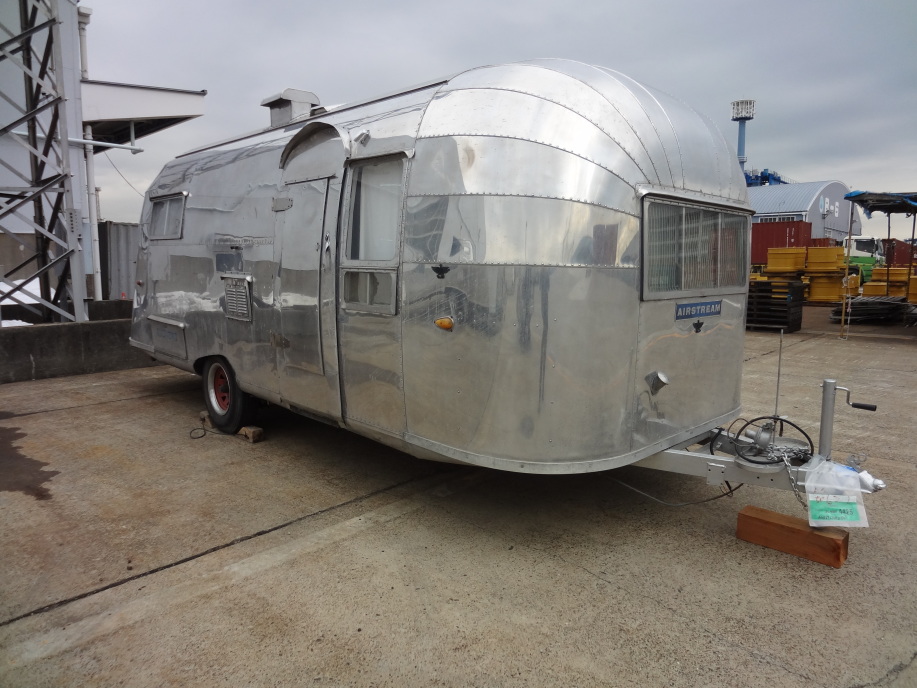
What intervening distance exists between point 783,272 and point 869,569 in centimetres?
1810

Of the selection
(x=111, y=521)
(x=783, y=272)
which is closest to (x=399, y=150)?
(x=111, y=521)

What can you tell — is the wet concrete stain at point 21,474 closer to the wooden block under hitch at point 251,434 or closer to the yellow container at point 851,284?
the wooden block under hitch at point 251,434

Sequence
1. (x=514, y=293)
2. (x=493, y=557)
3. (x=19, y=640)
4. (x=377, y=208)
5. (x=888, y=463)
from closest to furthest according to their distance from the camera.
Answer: (x=19, y=640)
(x=514, y=293)
(x=493, y=557)
(x=377, y=208)
(x=888, y=463)

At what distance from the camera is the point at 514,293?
143 inches

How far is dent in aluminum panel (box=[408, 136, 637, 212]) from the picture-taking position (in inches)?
142

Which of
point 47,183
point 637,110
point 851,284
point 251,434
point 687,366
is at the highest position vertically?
point 47,183

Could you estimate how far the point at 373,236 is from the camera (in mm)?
4348

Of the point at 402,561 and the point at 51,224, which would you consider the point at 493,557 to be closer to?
the point at 402,561

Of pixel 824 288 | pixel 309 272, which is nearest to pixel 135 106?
pixel 309 272

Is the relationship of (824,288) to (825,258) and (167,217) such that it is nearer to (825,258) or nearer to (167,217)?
(825,258)

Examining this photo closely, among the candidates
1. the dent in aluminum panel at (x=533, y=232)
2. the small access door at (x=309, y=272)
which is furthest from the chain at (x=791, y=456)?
the small access door at (x=309, y=272)

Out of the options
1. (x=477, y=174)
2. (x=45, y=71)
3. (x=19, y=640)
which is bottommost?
(x=19, y=640)

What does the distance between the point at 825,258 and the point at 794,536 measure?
19290 mm

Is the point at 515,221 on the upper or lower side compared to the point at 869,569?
upper
